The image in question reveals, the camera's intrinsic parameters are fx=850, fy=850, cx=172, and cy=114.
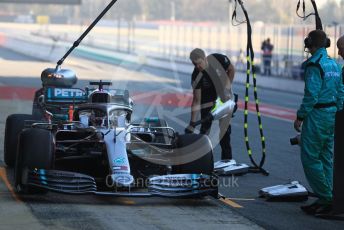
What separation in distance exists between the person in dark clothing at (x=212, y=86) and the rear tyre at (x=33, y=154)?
332 centimetres

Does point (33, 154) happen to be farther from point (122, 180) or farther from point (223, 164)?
point (223, 164)

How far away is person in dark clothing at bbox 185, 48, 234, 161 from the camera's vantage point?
39.4 feet

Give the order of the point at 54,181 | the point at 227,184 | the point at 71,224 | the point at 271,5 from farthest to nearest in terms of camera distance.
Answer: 1. the point at 271,5
2. the point at 227,184
3. the point at 54,181
4. the point at 71,224

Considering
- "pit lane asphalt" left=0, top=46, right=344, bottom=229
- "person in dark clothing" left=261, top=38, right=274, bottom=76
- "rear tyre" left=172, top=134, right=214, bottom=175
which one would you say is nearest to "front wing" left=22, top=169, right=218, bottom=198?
"pit lane asphalt" left=0, top=46, right=344, bottom=229

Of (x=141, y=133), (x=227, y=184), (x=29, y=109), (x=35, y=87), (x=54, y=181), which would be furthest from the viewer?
(x=35, y=87)

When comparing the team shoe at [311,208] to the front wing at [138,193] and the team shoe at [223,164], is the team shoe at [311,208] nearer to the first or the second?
the front wing at [138,193]

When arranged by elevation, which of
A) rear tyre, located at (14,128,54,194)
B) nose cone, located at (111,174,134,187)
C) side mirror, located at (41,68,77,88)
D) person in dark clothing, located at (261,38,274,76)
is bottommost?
person in dark clothing, located at (261,38,274,76)

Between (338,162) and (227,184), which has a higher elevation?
(338,162)

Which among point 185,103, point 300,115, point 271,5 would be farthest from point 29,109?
point 271,5

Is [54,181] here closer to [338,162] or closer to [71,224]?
[71,224]

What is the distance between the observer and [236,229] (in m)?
7.94

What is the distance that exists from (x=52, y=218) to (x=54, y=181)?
2.54 feet

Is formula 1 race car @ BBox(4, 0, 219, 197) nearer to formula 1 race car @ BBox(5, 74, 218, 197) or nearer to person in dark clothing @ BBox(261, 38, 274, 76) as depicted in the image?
formula 1 race car @ BBox(5, 74, 218, 197)

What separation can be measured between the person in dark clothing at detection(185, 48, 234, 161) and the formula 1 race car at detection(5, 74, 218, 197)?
1.17 meters
